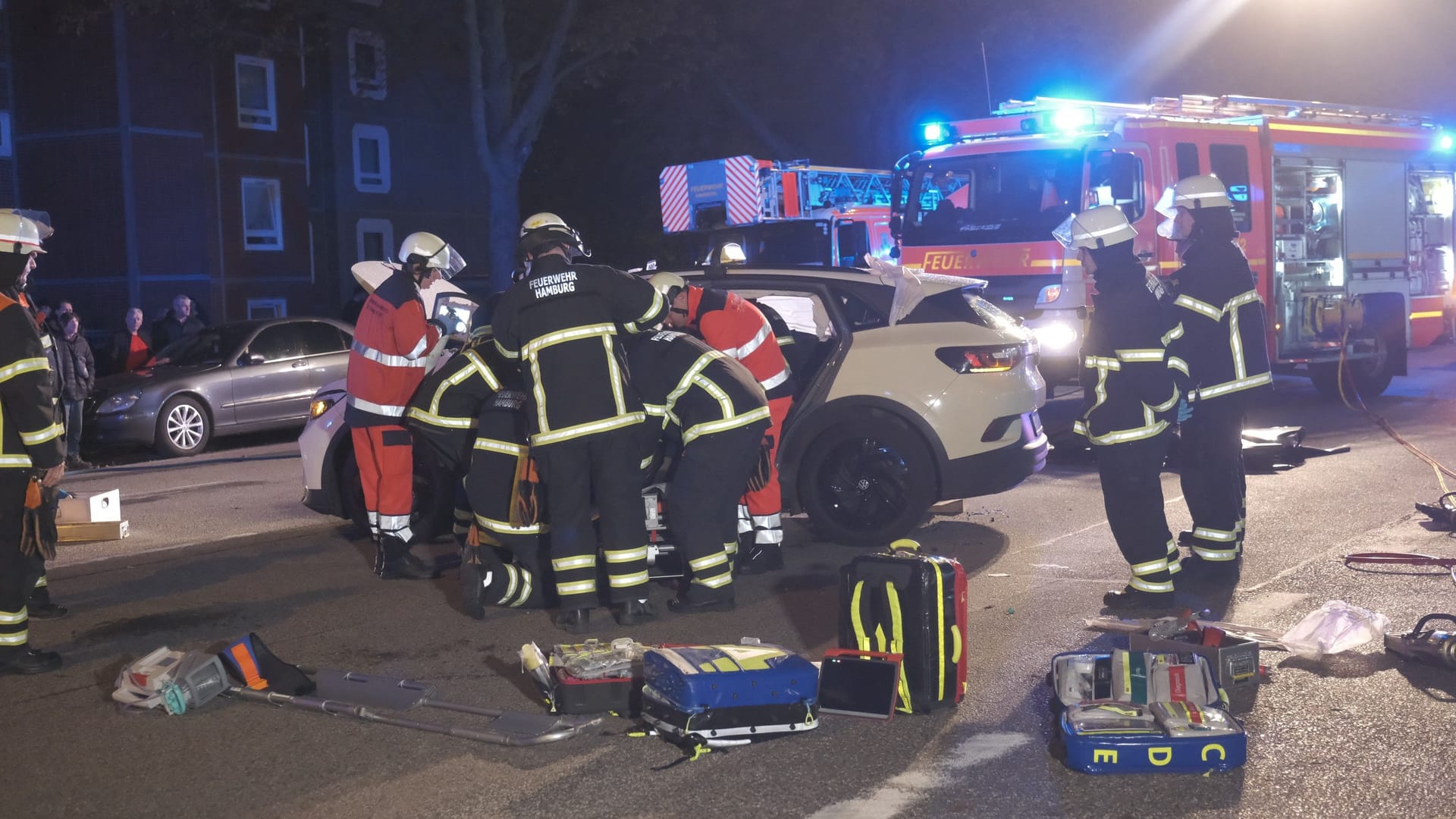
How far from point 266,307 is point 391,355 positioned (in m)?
25.8

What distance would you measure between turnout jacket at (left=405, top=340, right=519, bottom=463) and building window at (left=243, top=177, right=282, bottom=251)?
26.0 m

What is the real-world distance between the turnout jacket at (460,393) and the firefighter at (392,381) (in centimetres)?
29

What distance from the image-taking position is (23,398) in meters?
5.98

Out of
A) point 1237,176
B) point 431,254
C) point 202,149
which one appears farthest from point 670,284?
point 202,149

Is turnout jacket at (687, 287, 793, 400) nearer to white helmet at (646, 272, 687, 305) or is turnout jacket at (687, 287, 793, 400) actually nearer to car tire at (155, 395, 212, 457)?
white helmet at (646, 272, 687, 305)

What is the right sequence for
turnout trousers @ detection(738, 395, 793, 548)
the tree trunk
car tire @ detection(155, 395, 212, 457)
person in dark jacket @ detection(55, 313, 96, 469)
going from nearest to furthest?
1. turnout trousers @ detection(738, 395, 793, 548)
2. person in dark jacket @ detection(55, 313, 96, 469)
3. car tire @ detection(155, 395, 212, 457)
4. the tree trunk

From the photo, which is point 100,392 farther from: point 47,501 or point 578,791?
point 578,791

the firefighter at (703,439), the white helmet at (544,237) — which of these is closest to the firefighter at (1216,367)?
the firefighter at (703,439)

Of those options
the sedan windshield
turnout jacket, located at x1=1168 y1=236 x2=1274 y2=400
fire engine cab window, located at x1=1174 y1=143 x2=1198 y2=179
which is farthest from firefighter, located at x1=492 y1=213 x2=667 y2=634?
the sedan windshield

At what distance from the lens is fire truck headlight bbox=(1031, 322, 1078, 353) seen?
13453 mm

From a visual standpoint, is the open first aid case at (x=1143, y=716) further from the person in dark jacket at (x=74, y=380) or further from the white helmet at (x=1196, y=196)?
the person in dark jacket at (x=74, y=380)

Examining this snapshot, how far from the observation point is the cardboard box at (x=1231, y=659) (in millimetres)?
5285

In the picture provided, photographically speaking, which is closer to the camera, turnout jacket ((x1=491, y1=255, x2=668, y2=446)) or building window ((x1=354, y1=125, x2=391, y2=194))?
turnout jacket ((x1=491, y1=255, x2=668, y2=446))

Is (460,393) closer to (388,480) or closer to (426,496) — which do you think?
(388,480)
